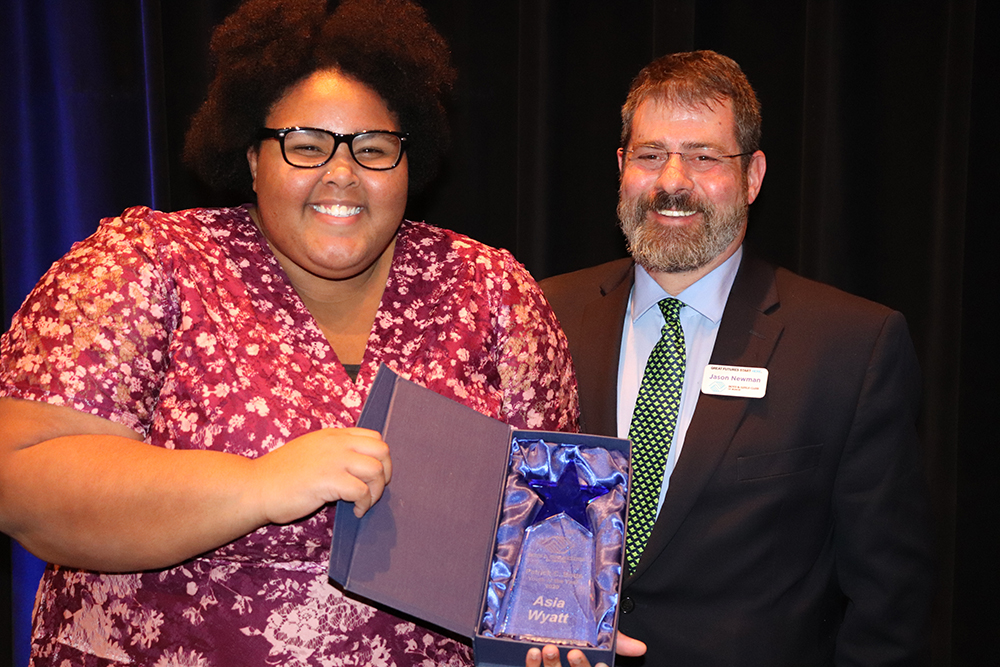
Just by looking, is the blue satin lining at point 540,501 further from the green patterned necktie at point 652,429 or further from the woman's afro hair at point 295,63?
the woman's afro hair at point 295,63

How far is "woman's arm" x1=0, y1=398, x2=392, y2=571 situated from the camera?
131 cm

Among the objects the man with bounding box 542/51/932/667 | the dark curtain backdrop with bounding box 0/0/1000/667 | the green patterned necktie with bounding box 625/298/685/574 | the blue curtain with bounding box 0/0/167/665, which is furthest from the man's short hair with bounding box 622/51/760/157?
the blue curtain with bounding box 0/0/167/665

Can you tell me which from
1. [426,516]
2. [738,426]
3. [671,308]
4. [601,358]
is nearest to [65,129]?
[601,358]

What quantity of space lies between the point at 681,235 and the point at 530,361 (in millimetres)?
671

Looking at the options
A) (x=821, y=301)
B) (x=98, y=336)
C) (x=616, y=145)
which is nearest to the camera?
(x=98, y=336)

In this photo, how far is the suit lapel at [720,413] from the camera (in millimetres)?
2018

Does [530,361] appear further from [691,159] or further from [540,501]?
[691,159]

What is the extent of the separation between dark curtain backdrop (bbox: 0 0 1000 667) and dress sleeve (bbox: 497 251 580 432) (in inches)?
47.5

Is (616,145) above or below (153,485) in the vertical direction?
above

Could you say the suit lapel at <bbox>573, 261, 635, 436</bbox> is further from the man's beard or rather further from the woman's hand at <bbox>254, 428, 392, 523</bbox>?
the woman's hand at <bbox>254, 428, 392, 523</bbox>

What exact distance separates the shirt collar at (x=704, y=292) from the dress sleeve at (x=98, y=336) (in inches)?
48.5

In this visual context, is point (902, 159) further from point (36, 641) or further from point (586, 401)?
point (36, 641)

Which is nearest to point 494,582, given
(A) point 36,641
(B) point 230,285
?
(B) point 230,285

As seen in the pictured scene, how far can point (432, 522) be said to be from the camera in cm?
143
